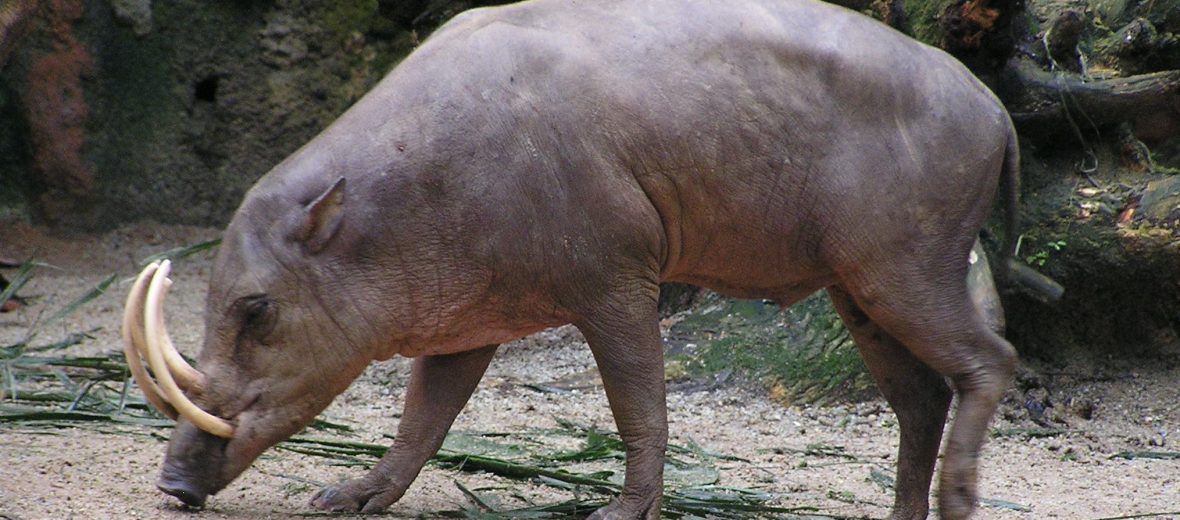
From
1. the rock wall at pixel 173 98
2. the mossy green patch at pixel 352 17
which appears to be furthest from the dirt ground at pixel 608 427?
the mossy green patch at pixel 352 17

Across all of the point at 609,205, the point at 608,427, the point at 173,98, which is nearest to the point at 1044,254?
the point at 608,427

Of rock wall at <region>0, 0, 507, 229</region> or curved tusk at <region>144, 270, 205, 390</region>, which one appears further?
rock wall at <region>0, 0, 507, 229</region>

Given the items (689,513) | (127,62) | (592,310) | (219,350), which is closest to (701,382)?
(689,513)

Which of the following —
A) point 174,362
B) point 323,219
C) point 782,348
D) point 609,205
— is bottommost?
point 782,348

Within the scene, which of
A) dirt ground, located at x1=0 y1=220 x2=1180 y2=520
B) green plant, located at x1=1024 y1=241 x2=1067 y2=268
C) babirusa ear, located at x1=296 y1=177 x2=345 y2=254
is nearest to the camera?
babirusa ear, located at x1=296 y1=177 x2=345 y2=254

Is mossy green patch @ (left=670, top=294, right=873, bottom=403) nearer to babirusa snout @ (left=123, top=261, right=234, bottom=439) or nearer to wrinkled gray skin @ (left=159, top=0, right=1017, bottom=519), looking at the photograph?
wrinkled gray skin @ (left=159, top=0, right=1017, bottom=519)

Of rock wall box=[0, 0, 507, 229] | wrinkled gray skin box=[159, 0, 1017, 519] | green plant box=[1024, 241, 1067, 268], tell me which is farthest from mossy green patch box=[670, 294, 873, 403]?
rock wall box=[0, 0, 507, 229]

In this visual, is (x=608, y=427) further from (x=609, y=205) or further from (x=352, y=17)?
(x=352, y=17)

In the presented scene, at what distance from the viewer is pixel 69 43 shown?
28.5 feet

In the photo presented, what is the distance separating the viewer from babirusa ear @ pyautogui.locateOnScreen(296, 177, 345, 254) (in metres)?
3.98

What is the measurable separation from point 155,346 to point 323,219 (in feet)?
2.02

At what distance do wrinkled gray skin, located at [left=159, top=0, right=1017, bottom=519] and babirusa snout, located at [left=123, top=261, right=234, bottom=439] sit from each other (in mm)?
109

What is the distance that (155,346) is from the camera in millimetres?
3854

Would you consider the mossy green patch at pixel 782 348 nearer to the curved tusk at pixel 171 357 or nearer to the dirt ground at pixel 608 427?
the dirt ground at pixel 608 427
